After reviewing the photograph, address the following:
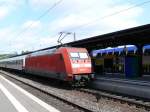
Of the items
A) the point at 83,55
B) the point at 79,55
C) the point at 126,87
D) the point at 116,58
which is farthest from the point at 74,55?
the point at 116,58

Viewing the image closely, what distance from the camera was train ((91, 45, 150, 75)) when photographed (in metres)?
39.4

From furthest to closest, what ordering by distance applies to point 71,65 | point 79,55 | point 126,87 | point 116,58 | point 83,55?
point 116,58
point 83,55
point 79,55
point 71,65
point 126,87

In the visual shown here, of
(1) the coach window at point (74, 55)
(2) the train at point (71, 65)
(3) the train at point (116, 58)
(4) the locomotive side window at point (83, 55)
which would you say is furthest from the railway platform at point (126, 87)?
(3) the train at point (116, 58)

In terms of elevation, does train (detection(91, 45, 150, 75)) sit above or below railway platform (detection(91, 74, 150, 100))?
above

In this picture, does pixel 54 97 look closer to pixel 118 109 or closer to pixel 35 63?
pixel 118 109

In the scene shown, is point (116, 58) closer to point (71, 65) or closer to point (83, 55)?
point (83, 55)

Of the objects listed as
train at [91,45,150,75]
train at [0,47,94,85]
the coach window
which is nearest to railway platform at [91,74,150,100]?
train at [0,47,94,85]

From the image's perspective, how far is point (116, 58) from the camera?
47.8 metres

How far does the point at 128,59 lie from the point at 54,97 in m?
16.9

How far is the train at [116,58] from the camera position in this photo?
129 ft

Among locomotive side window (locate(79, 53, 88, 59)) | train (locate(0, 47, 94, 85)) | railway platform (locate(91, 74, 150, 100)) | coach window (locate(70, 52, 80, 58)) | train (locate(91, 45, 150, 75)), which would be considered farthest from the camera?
train (locate(91, 45, 150, 75))

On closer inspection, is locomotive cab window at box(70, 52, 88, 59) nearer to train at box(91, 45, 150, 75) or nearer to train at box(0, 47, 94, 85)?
train at box(0, 47, 94, 85)

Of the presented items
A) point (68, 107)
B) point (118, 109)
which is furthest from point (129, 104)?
point (68, 107)

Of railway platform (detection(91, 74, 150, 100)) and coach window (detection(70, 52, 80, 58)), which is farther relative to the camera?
coach window (detection(70, 52, 80, 58))
